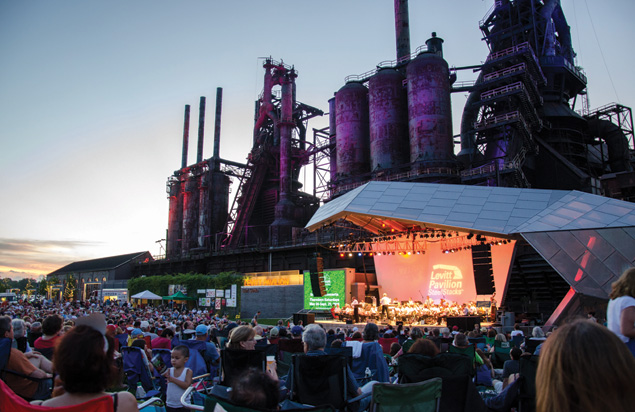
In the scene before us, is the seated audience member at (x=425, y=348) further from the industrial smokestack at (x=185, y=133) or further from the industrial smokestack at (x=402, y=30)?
the industrial smokestack at (x=185, y=133)

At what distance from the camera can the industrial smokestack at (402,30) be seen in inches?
1822

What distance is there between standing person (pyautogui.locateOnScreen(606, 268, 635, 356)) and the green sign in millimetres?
27713

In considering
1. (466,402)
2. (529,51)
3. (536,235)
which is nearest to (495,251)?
(536,235)

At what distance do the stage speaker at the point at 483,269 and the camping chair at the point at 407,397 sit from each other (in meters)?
23.7

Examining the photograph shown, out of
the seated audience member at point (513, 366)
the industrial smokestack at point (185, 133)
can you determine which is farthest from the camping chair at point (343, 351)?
the industrial smokestack at point (185, 133)

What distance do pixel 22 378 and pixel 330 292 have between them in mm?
27644

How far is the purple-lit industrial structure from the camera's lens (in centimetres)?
3672

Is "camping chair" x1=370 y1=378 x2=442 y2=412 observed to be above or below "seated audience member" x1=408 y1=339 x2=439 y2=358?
below

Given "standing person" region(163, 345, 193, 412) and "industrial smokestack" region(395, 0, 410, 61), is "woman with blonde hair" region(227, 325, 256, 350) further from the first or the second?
"industrial smokestack" region(395, 0, 410, 61)

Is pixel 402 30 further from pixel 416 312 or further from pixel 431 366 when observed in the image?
pixel 431 366

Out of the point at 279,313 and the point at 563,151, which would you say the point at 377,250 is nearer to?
the point at 279,313

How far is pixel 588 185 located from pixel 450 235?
19.9 m

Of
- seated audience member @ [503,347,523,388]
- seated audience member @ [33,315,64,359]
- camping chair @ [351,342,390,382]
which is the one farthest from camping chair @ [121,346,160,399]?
seated audience member @ [503,347,523,388]

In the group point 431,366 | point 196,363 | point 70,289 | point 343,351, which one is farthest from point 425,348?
point 70,289
